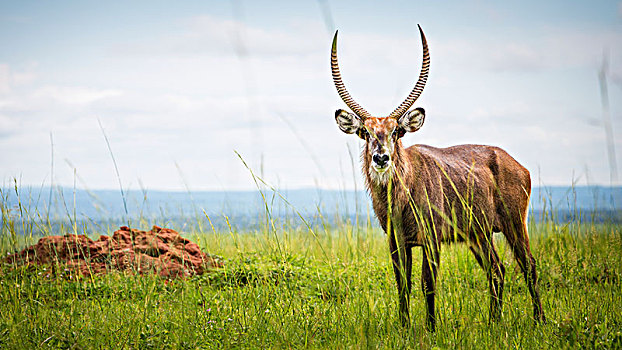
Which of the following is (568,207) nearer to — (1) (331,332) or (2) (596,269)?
(2) (596,269)

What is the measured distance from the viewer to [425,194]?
580 cm

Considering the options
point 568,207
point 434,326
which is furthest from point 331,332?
point 568,207

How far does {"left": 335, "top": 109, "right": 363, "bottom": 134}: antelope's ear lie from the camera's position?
5.73m

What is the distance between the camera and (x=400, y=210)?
5.72m

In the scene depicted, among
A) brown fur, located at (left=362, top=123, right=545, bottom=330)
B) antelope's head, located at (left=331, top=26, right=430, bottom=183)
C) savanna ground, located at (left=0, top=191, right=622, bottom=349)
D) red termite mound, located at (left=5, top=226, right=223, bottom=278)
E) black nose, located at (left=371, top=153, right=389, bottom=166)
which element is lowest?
savanna ground, located at (left=0, top=191, right=622, bottom=349)

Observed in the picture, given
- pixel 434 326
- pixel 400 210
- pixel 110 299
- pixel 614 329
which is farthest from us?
pixel 110 299

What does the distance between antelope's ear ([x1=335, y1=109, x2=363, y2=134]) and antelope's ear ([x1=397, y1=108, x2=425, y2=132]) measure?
45 centimetres

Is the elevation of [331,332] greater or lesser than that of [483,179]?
lesser

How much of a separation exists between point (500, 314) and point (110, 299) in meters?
4.52

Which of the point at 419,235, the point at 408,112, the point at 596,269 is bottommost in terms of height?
the point at 596,269

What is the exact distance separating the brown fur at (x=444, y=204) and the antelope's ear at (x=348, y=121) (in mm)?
153

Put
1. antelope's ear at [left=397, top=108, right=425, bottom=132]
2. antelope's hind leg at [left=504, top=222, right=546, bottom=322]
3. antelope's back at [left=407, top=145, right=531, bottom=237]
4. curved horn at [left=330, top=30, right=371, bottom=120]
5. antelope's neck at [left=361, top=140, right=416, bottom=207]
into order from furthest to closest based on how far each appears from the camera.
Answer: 1. antelope's hind leg at [left=504, top=222, right=546, bottom=322]
2. antelope's back at [left=407, top=145, right=531, bottom=237]
3. curved horn at [left=330, top=30, right=371, bottom=120]
4. antelope's ear at [left=397, top=108, right=425, bottom=132]
5. antelope's neck at [left=361, top=140, right=416, bottom=207]

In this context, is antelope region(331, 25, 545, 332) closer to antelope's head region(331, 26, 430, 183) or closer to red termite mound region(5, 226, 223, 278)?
antelope's head region(331, 26, 430, 183)

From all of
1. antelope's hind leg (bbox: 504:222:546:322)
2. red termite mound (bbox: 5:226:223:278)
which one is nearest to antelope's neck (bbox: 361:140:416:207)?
antelope's hind leg (bbox: 504:222:546:322)
